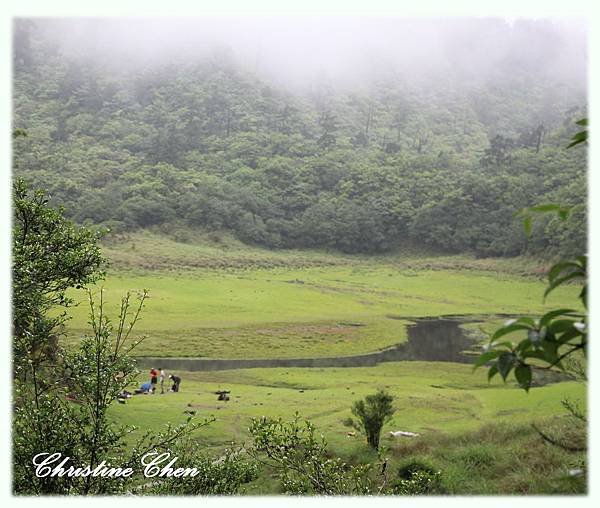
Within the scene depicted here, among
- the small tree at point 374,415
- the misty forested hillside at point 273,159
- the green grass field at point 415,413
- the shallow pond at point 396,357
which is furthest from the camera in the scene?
the misty forested hillside at point 273,159

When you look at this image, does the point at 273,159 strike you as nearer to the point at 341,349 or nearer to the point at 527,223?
the point at 341,349

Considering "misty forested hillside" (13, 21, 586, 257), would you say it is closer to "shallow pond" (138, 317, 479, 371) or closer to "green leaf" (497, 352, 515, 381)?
"shallow pond" (138, 317, 479, 371)

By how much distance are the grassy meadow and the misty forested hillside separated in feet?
46.7

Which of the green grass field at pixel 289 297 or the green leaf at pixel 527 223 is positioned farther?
the green grass field at pixel 289 297

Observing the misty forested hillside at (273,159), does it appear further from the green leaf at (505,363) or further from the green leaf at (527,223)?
the green leaf at (505,363)

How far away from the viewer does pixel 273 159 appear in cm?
13912

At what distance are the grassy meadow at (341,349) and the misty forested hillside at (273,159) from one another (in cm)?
1424

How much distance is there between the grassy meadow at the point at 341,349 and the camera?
49.3 ft

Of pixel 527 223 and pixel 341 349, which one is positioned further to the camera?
pixel 341 349

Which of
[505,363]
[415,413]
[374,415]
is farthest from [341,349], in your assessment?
[505,363]

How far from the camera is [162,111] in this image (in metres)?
162

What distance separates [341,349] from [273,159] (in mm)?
104756
